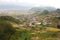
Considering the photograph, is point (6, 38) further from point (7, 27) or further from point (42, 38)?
point (42, 38)

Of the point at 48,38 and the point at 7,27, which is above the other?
the point at 7,27

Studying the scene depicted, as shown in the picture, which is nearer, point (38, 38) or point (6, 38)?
point (6, 38)

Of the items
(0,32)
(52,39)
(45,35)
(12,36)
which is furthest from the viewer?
(45,35)

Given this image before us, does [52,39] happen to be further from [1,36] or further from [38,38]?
[1,36]

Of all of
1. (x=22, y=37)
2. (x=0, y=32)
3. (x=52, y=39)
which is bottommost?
(x=52, y=39)

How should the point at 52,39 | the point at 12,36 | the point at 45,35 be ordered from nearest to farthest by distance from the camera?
the point at 12,36, the point at 52,39, the point at 45,35

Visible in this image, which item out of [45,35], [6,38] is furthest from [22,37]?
[45,35]

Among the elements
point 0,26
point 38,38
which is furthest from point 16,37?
point 38,38

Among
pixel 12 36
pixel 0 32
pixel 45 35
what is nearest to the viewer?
pixel 0 32

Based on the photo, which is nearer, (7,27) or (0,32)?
(0,32)
